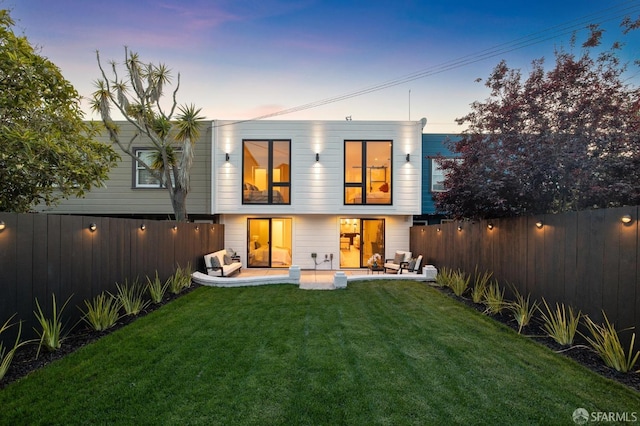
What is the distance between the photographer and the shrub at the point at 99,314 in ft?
15.5

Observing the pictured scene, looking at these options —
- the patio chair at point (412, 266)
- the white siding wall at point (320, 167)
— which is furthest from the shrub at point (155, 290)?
the patio chair at point (412, 266)

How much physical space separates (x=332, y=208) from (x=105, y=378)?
915cm

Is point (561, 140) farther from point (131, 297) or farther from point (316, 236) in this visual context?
point (131, 297)

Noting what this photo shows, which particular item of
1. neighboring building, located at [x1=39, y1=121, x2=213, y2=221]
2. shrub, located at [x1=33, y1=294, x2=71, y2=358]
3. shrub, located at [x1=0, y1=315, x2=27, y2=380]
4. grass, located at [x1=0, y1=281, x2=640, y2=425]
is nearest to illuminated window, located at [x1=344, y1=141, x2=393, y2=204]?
neighboring building, located at [x1=39, y1=121, x2=213, y2=221]

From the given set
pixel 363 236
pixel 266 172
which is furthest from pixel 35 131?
pixel 363 236

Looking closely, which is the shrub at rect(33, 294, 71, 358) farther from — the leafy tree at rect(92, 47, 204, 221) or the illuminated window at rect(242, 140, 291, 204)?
the illuminated window at rect(242, 140, 291, 204)

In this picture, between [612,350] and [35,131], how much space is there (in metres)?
8.90

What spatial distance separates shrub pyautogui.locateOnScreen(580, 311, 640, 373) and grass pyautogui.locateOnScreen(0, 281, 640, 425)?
341 mm

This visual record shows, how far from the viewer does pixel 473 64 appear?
9977mm

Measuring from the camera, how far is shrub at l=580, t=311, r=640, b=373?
3322 mm

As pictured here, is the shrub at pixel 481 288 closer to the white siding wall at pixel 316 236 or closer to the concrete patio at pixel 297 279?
the concrete patio at pixel 297 279

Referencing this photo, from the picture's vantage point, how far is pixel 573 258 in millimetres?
4453

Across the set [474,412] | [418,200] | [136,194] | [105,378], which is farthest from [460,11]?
[136,194]

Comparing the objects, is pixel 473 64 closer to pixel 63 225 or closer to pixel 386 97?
pixel 386 97
